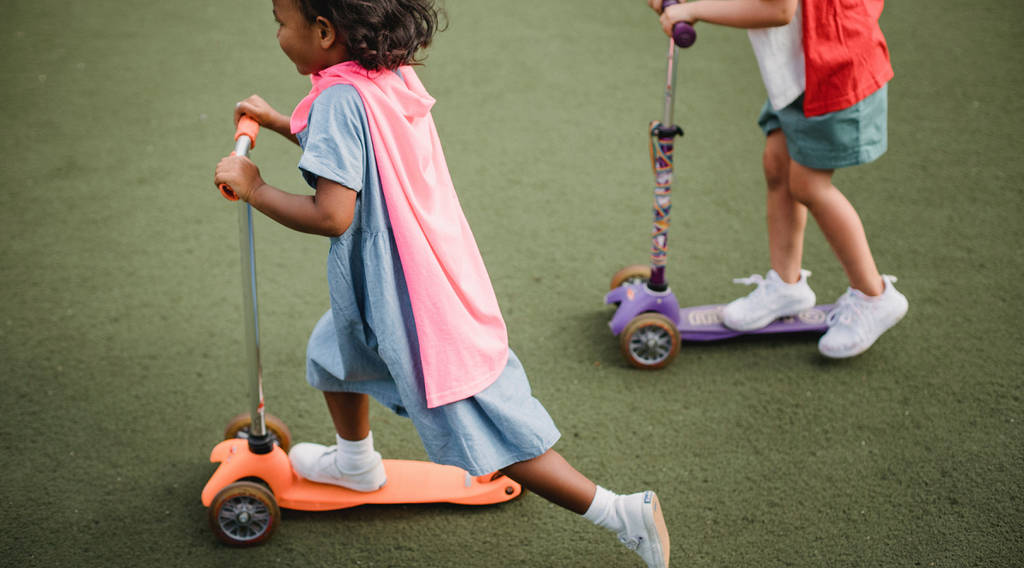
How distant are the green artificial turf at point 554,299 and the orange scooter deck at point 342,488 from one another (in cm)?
4

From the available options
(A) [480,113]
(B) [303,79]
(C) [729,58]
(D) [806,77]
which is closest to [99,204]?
(B) [303,79]

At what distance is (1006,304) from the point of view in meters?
2.29

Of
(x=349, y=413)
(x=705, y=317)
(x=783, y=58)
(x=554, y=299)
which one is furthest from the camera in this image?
(x=554, y=299)

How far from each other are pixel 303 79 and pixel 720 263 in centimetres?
205

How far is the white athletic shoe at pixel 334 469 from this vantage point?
166cm

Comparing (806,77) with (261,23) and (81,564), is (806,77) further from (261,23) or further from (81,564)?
(261,23)

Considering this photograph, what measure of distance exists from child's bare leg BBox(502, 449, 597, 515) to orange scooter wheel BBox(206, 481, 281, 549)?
20.1 inches

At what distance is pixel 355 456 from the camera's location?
64.5 inches

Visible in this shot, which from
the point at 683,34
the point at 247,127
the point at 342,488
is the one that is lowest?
the point at 342,488

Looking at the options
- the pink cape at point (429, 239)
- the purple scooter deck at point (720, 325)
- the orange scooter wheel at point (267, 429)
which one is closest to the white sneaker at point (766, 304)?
the purple scooter deck at point (720, 325)

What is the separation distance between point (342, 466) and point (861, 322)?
4.34 feet

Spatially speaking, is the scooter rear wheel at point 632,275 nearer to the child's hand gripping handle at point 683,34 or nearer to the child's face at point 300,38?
the child's hand gripping handle at point 683,34

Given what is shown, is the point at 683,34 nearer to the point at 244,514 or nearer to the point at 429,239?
the point at 429,239

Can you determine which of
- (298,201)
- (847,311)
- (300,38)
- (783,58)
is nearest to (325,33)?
(300,38)
